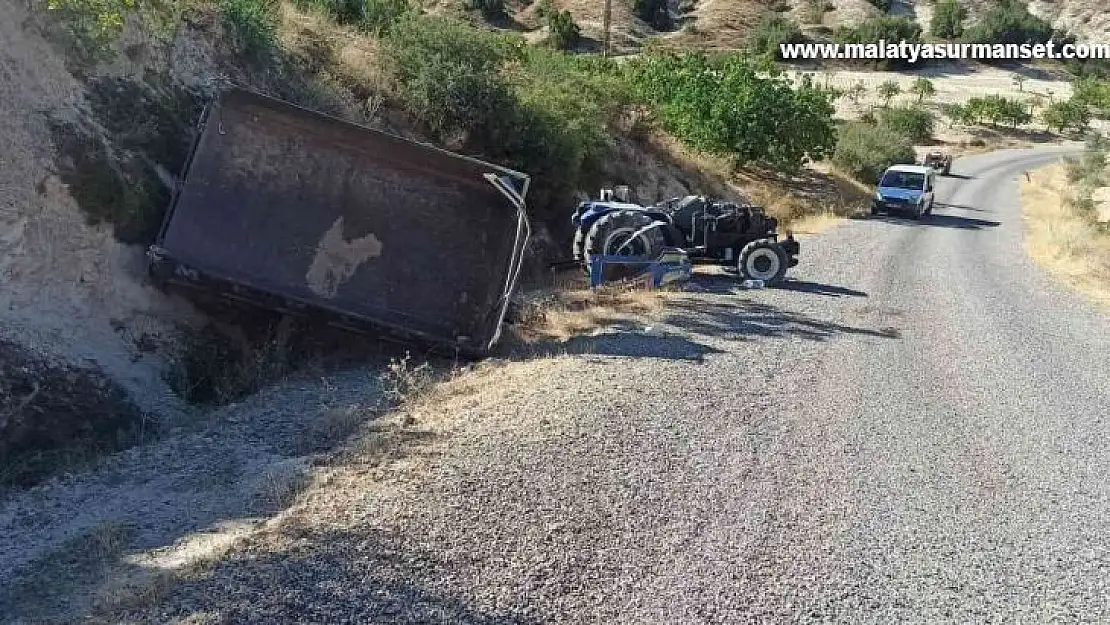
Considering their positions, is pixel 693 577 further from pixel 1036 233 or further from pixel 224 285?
pixel 1036 233

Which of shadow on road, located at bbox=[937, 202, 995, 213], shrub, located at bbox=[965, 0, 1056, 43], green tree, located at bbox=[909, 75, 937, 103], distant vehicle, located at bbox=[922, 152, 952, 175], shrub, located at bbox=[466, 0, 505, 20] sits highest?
shrub, located at bbox=[965, 0, 1056, 43]

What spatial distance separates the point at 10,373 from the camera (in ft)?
26.3

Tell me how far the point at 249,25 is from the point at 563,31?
4929cm

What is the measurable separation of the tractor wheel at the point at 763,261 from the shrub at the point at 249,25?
26.7ft

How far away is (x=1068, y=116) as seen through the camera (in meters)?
71.2

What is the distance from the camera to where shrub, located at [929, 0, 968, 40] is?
92438mm

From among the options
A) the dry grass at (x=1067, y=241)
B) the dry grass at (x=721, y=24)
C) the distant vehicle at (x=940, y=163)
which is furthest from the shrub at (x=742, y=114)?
the dry grass at (x=721, y=24)

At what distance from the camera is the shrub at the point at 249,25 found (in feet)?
45.2

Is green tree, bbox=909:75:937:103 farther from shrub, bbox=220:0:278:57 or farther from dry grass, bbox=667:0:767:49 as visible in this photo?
shrub, bbox=220:0:278:57

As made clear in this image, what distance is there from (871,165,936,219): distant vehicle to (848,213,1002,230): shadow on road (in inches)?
9.4

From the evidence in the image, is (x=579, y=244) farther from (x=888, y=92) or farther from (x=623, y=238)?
(x=888, y=92)

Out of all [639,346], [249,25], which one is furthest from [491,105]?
[639,346]

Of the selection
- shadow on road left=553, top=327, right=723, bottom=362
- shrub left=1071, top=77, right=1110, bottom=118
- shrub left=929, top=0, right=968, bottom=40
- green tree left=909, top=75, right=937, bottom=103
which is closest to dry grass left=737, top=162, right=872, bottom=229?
shadow on road left=553, top=327, right=723, bottom=362

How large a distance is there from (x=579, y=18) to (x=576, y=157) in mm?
56327
